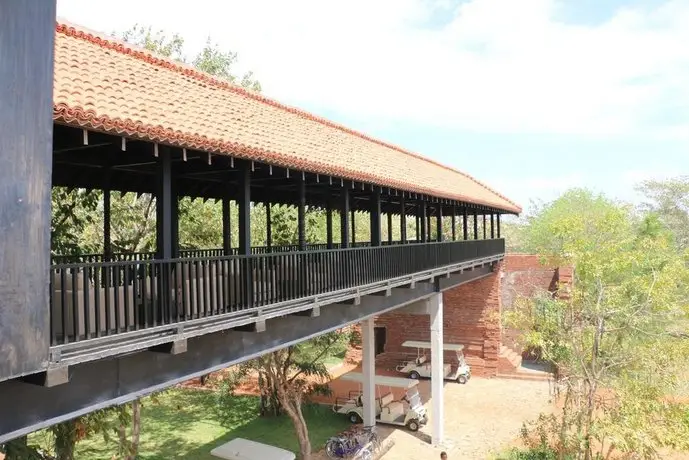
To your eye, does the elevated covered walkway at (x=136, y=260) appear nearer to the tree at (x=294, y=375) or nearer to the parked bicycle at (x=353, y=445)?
the tree at (x=294, y=375)

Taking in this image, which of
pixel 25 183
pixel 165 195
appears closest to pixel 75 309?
pixel 25 183

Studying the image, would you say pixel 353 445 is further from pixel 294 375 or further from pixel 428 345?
pixel 428 345

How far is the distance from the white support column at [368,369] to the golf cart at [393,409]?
628mm

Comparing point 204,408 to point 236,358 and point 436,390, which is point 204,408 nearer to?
point 436,390

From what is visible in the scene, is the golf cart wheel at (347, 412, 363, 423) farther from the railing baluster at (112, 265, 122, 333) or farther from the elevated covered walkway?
the railing baluster at (112, 265, 122, 333)

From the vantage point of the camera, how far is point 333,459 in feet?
47.7

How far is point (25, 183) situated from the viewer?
13.7ft

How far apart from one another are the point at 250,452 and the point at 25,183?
1005cm

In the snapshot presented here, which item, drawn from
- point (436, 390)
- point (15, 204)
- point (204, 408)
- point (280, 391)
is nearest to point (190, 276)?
point (15, 204)

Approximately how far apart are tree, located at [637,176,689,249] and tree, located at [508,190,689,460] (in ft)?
140

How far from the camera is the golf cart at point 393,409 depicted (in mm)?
16984

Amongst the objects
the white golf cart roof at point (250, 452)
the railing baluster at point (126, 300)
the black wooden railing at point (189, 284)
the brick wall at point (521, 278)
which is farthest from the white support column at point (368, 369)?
the brick wall at point (521, 278)

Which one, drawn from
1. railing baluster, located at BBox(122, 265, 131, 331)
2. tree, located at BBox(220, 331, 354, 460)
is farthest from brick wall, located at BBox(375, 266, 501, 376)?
railing baluster, located at BBox(122, 265, 131, 331)

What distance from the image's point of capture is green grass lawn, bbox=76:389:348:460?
15.2 m
